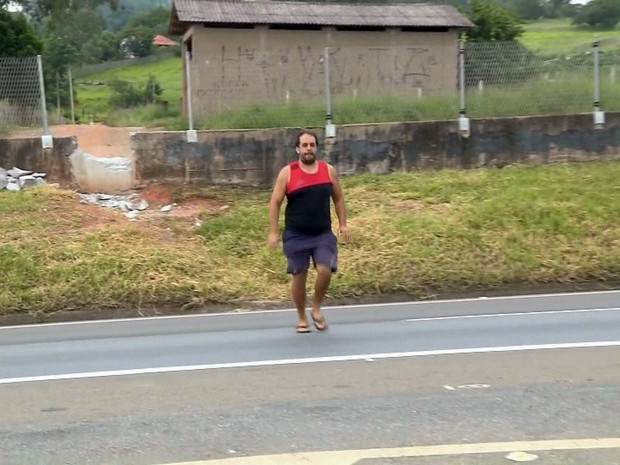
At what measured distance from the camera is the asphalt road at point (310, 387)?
15.2ft

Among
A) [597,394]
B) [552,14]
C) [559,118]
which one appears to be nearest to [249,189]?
[559,118]

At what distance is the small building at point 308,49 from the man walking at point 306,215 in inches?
261

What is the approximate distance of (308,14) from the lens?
77.0 ft

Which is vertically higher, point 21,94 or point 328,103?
point 21,94

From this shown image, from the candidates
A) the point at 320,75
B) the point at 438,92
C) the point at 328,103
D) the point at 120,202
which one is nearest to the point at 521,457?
the point at 120,202

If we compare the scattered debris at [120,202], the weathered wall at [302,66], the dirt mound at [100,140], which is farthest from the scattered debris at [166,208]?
the dirt mound at [100,140]

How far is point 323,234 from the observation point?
7.53 metres

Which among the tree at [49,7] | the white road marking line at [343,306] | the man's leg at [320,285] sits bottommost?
the white road marking line at [343,306]

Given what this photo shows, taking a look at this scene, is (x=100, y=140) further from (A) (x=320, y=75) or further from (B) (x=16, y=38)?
(B) (x=16, y=38)

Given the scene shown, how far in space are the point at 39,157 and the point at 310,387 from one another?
29.0 feet

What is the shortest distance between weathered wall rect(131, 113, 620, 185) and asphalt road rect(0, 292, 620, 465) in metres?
5.13

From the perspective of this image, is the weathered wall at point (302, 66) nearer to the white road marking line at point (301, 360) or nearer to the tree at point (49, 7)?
the white road marking line at point (301, 360)

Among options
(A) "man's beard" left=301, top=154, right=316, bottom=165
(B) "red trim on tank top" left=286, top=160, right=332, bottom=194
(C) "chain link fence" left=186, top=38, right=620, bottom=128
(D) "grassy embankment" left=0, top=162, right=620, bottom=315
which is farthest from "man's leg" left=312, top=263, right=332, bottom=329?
(C) "chain link fence" left=186, top=38, right=620, bottom=128

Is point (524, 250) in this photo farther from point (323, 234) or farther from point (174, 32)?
point (174, 32)
